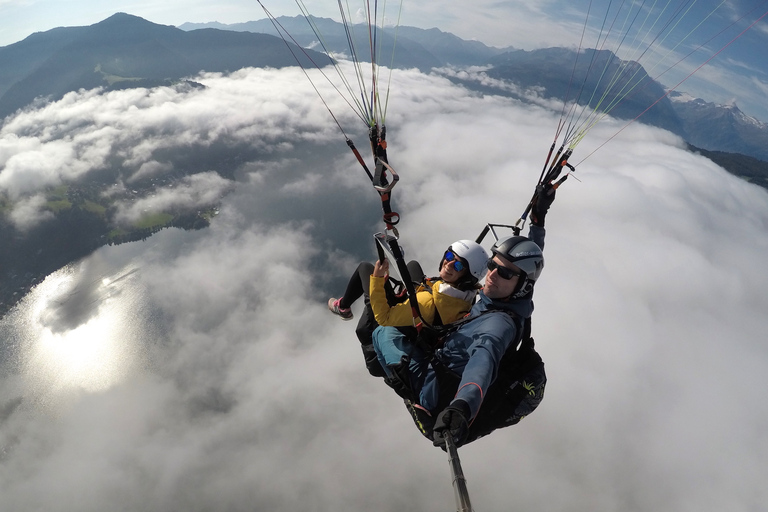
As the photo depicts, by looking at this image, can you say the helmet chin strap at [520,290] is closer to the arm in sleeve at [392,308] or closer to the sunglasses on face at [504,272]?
the sunglasses on face at [504,272]

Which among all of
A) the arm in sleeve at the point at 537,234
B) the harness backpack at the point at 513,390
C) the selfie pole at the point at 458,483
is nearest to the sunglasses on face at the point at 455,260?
the harness backpack at the point at 513,390

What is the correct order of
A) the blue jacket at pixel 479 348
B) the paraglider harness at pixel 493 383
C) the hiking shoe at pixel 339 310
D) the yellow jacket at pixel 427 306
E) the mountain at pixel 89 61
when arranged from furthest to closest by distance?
the mountain at pixel 89 61
the hiking shoe at pixel 339 310
the yellow jacket at pixel 427 306
the paraglider harness at pixel 493 383
the blue jacket at pixel 479 348

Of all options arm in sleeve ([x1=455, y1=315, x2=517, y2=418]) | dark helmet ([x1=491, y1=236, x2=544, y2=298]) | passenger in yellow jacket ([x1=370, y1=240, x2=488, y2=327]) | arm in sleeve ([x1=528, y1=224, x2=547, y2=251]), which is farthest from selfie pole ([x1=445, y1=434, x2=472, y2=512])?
arm in sleeve ([x1=528, y1=224, x2=547, y2=251])

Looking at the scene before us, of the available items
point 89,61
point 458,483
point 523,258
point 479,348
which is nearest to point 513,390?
point 479,348

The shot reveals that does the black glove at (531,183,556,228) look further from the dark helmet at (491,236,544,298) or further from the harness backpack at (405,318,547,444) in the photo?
the harness backpack at (405,318,547,444)

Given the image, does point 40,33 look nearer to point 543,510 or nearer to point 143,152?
point 143,152

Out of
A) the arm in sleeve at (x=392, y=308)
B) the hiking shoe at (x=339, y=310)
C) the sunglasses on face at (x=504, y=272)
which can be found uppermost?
the sunglasses on face at (x=504, y=272)

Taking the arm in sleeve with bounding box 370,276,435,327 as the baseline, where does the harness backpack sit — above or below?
below
